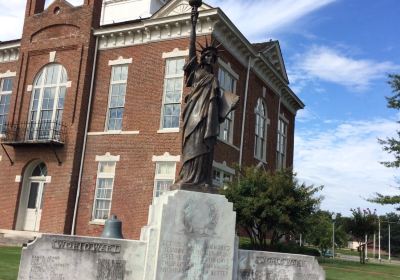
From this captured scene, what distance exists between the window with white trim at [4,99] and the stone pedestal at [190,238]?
67.4ft

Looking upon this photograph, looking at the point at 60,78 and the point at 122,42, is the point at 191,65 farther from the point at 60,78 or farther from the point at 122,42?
the point at 60,78

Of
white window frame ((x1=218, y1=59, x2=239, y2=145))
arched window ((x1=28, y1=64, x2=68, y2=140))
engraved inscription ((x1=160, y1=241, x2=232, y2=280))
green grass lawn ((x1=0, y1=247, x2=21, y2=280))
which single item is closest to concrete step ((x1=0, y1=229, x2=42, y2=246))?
arched window ((x1=28, y1=64, x2=68, y2=140))

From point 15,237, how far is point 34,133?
5.12 metres

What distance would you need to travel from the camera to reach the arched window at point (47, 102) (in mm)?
24312

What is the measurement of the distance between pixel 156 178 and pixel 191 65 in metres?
12.4

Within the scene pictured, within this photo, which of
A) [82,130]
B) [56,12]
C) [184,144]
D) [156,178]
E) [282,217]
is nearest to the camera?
[184,144]

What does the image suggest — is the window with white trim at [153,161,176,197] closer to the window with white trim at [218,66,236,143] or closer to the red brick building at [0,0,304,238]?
the red brick building at [0,0,304,238]

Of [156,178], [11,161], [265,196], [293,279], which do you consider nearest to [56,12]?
[11,161]

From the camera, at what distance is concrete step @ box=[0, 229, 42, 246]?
2280 centimetres

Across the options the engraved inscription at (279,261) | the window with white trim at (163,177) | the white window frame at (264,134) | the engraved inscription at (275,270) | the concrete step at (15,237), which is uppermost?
the white window frame at (264,134)

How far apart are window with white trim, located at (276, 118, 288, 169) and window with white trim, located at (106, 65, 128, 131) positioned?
464 inches

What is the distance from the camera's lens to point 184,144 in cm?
914

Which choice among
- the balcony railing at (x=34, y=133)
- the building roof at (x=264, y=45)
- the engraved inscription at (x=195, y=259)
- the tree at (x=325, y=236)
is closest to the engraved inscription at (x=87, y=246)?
the engraved inscription at (x=195, y=259)

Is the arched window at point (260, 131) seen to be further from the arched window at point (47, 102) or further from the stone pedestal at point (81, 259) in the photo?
the stone pedestal at point (81, 259)
